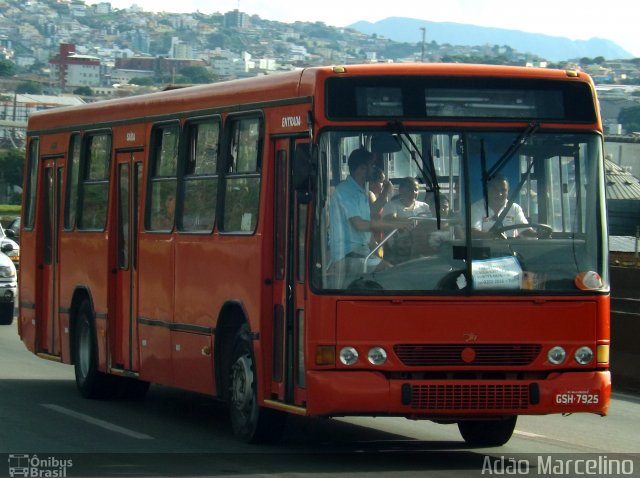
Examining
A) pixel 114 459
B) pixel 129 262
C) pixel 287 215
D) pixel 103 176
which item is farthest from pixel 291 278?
pixel 103 176

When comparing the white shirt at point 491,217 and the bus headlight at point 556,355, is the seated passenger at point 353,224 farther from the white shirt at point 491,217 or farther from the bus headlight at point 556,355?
the bus headlight at point 556,355

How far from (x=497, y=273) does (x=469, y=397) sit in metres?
0.84

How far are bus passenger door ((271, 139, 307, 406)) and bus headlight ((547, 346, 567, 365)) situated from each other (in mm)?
1645

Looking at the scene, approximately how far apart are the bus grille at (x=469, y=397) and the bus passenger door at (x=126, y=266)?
4.41 meters

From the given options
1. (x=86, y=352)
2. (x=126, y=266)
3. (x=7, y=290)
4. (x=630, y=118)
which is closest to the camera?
(x=126, y=266)

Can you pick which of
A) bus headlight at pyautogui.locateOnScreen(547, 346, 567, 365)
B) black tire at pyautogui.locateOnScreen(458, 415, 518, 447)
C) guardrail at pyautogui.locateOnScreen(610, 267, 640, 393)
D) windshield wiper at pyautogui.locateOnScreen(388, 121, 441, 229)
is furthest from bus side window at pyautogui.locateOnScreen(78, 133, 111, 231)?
guardrail at pyautogui.locateOnScreen(610, 267, 640, 393)

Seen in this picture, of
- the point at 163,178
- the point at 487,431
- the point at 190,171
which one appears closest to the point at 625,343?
the point at 487,431

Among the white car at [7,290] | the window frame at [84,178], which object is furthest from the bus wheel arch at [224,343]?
the white car at [7,290]

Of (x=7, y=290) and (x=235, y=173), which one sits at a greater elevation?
(x=235, y=173)

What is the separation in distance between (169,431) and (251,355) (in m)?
1.45

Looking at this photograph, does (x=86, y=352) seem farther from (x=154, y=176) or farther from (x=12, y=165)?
(x=12, y=165)

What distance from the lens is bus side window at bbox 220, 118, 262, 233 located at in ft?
37.6

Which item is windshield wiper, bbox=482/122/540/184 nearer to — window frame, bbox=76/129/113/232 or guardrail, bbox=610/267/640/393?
window frame, bbox=76/129/113/232

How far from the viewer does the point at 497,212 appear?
1043cm
